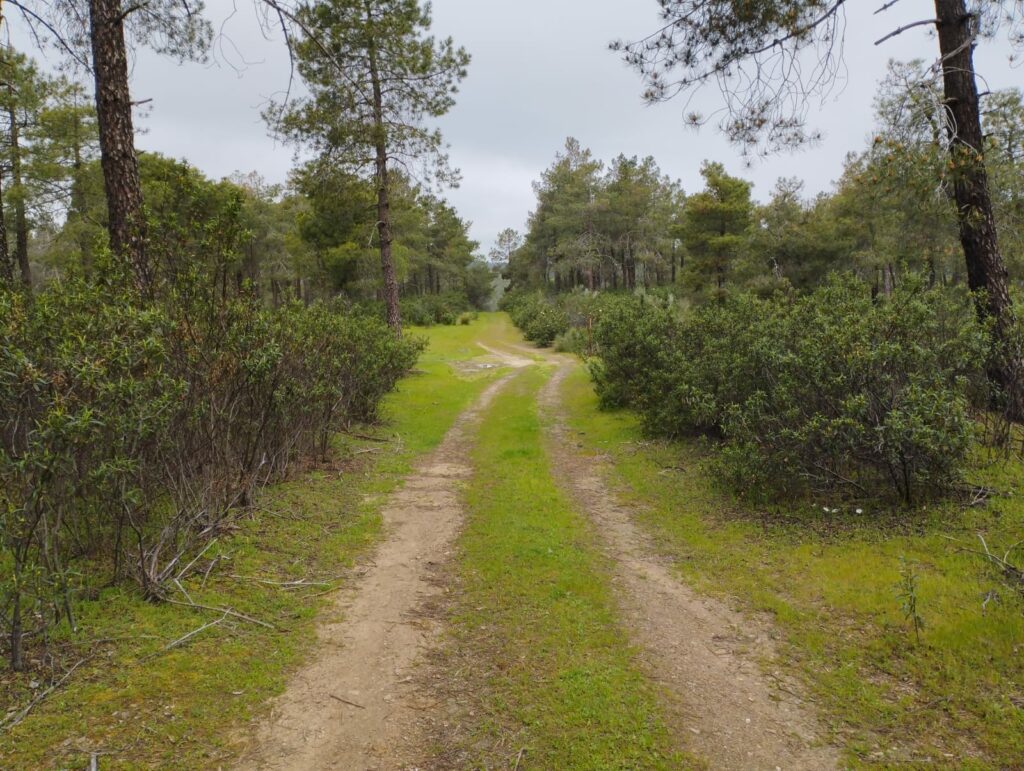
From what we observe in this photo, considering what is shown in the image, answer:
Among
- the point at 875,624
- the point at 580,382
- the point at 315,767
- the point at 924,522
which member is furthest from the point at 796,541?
the point at 580,382

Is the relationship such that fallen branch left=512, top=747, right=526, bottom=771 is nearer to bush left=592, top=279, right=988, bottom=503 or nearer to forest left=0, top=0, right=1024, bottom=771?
forest left=0, top=0, right=1024, bottom=771

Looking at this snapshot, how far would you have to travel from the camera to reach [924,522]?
5.34m

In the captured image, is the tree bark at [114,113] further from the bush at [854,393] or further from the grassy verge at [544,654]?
the bush at [854,393]

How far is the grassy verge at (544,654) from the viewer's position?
3.02 metres

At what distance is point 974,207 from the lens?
6.78m

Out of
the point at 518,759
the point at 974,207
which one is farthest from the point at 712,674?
the point at 974,207

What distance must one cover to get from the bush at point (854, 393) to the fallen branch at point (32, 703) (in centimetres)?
594

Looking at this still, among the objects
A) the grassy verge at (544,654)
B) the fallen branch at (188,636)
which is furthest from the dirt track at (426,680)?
the fallen branch at (188,636)

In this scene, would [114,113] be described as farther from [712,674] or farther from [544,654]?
[712,674]

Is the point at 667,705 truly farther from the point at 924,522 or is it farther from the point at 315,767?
the point at 924,522

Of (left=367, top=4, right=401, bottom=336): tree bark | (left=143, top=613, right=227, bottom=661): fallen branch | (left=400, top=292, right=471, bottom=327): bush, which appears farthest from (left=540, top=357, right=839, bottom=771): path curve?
(left=400, top=292, right=471, bottom=327): bush

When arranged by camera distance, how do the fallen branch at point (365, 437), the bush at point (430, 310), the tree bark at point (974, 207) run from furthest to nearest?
the bush at point (430, 310) → the fallen branch at point (365, 437) → the tree bark at point (974, 207)

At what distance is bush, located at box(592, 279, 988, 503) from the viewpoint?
5.40 meters

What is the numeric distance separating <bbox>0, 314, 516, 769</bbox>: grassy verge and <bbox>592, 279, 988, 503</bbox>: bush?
173 inches
